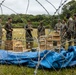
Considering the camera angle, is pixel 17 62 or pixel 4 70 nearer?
pixel 4 70

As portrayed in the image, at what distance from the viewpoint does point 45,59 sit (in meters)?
6.18

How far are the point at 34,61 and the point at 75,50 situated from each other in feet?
3.25

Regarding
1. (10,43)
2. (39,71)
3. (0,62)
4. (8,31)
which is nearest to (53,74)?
(39,71)

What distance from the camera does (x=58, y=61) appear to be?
608cm

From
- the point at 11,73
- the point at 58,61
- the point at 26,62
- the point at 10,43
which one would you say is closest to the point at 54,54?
the point at 58,61

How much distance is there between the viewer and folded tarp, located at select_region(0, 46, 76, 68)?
607cm

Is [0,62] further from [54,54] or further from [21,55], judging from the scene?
[54,54]

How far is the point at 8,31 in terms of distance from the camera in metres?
10.5

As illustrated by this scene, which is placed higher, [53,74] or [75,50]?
[75,50]

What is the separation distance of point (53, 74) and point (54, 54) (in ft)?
2.07

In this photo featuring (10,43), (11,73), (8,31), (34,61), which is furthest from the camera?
(8,31)

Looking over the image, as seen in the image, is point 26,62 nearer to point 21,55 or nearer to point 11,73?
point 21,55

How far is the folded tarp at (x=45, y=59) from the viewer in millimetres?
6068

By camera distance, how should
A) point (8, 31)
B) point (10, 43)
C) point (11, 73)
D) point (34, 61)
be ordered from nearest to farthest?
point (11, 73), point (34, 61), point (10, 43), point (8, 31)
